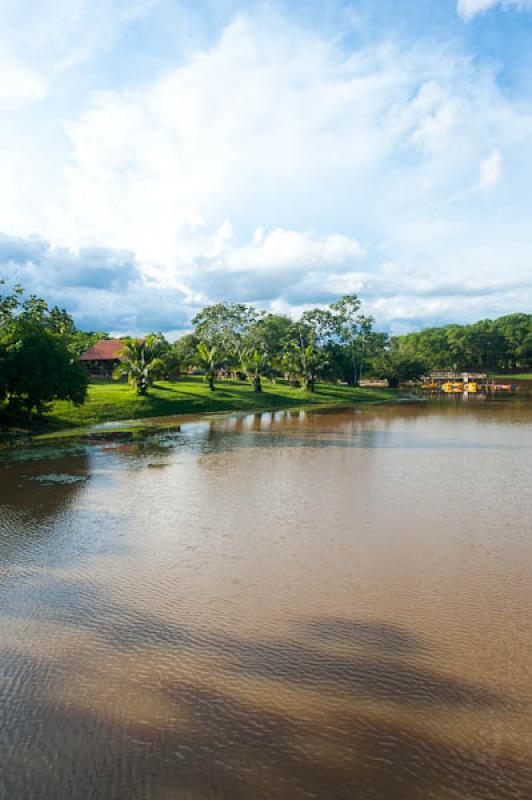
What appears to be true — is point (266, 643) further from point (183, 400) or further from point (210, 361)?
point (210, 361)

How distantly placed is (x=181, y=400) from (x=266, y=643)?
3489 centimetres

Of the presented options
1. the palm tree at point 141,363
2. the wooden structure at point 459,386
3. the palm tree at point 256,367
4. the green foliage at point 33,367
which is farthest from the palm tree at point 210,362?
the wooden structure at point 459,386

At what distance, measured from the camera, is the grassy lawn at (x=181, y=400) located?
105 feet

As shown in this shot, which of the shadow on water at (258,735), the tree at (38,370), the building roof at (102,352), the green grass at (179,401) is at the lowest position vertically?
the shadow on water at (258,735)

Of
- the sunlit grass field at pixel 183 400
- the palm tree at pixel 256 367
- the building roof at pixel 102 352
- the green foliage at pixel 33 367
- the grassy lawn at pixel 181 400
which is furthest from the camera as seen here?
the building roof at pixel 102 352

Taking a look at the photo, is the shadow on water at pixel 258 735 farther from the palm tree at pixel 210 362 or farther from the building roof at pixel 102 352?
the building roof at pixel 102 352

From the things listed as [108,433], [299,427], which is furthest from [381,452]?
[108,433]

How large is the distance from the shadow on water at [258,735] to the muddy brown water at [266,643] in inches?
0.8

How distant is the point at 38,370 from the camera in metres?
26.3

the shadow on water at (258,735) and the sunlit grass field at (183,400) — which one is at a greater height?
the sunlit grass field at (183,400)

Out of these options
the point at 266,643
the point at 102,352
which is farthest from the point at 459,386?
the point at 266,643

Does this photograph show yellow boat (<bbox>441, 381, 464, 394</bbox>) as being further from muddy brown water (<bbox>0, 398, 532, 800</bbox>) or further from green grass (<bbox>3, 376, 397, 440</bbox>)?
muddy brown water (<bbox>0, 398, 532, 800</bbox>)

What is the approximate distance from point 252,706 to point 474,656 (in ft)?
9.65

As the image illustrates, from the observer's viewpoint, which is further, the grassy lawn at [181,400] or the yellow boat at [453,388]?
the yellow boat at [453,388]
